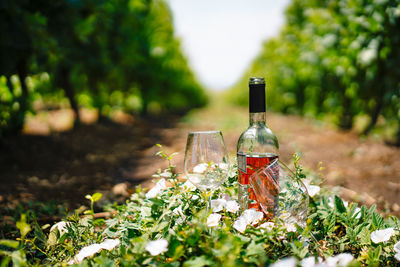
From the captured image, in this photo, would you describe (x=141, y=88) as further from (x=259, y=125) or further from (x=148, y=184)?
(x=259, y=125)

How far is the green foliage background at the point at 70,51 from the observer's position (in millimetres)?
3670

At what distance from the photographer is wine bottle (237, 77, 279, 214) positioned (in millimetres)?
1401

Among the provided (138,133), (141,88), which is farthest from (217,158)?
(141,88)

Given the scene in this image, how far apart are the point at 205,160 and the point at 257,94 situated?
16.1 inches

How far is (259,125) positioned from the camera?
4.83 feet

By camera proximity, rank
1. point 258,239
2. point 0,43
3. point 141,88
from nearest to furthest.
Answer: point 258,239
point 0,43
point 141,88

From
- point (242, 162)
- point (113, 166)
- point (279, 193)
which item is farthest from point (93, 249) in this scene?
point (113, 166)

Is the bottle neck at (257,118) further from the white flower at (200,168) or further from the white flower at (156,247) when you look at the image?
the white flower at (156,247)

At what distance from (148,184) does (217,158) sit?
4.97 feet

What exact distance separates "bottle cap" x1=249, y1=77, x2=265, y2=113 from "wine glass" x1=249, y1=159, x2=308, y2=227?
0.27 meters

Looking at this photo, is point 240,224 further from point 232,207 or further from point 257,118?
point 257,118

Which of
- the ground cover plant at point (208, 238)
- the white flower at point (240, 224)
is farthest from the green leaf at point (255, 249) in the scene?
the white flower at point (240, 224)

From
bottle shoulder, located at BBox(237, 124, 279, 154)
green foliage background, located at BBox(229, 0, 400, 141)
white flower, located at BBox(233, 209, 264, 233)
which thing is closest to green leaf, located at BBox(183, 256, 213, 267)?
white flower, located at BBox(233, 209, 264, 233)

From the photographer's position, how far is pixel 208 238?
3.76 feet
